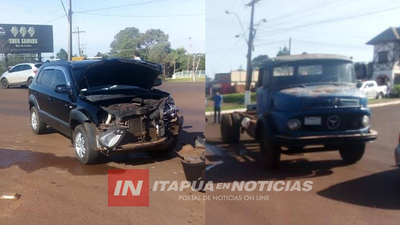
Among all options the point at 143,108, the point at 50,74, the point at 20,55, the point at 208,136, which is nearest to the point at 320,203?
the point at 208,136

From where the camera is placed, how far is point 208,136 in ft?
6.15

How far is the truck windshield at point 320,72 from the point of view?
69.5 inches

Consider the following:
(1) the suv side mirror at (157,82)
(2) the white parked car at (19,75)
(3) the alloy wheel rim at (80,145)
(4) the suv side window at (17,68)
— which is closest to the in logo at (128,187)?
(3) the alloy wheel rim at (80,145)

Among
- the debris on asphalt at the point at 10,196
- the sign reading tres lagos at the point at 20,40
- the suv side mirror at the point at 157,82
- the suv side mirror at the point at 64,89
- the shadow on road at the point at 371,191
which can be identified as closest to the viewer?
the shadow on road at the point at 371,191

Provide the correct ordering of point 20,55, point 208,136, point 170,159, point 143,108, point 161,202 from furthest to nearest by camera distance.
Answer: point 20,55
point 170,159
point 143,108
point 161,202
point 208,136

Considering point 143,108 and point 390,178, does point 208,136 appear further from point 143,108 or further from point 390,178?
point 143,108

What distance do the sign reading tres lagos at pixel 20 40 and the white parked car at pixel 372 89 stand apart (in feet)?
53.7

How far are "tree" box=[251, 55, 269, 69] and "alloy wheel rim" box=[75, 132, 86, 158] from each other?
465 centimetres

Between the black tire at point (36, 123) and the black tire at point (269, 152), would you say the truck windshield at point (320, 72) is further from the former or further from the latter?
the black tire at point (36, 123)

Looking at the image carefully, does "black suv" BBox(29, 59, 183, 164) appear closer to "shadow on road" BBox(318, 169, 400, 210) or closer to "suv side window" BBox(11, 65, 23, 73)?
"shadow on road" BBox(318, 169, 400, 210)

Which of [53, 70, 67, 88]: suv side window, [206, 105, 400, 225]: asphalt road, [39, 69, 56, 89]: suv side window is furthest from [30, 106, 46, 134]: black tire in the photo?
[206, 105, 400, 225]: asphalt road

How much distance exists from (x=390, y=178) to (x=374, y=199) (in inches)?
6.6

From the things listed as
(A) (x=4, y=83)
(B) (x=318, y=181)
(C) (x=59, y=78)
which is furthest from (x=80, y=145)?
(A) (x=4, y=83)

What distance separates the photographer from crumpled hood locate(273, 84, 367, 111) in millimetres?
1741
